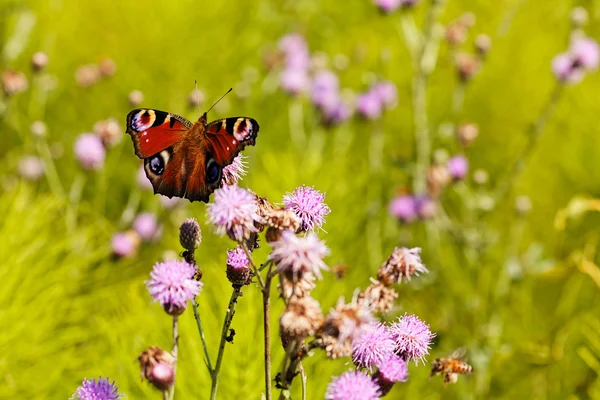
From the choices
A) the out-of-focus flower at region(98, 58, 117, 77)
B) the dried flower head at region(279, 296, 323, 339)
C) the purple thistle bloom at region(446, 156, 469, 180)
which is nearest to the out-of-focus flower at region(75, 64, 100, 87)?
the out-of-focus flower at region(98, 58, 117, 77)

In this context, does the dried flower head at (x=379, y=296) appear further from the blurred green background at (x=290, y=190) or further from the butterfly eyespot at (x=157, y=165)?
the blurred green background at (x=290, y=190)

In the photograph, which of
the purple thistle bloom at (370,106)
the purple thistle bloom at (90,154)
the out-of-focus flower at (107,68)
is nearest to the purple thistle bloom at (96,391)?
the purple thistle bloom at (90,154)

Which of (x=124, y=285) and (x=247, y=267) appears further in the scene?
(x=124, y=285)

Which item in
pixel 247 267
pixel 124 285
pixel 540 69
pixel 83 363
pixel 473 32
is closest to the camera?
pixel 247 267

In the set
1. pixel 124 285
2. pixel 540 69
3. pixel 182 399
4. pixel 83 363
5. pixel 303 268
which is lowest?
pixel 303 268

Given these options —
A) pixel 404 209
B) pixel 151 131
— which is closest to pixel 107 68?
pixel 404 209

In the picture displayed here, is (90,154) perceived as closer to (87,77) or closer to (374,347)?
(87,77)

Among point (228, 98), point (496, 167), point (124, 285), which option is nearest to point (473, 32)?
point (496, 167)

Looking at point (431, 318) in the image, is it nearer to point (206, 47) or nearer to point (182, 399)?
point (182, 399)
